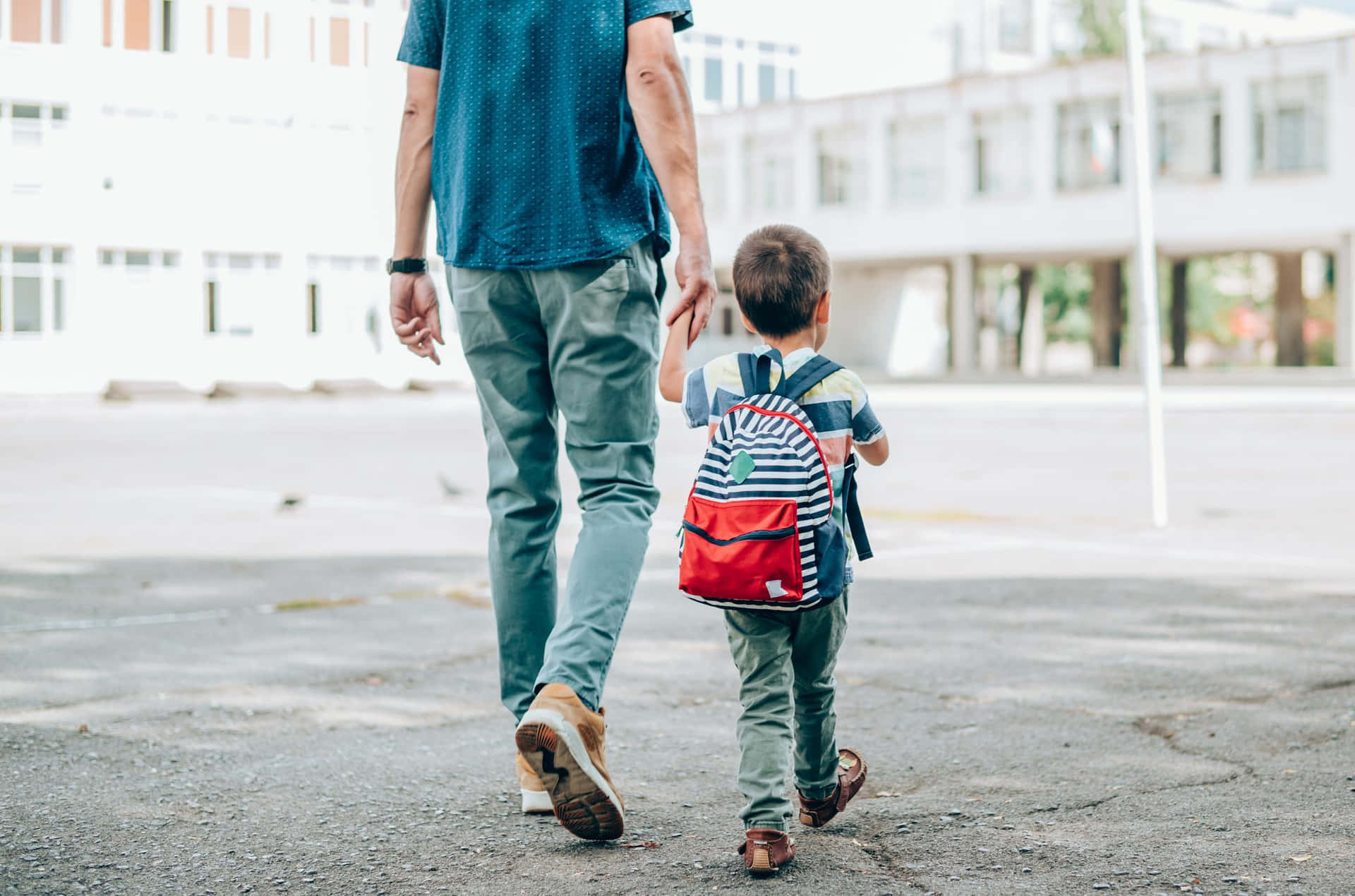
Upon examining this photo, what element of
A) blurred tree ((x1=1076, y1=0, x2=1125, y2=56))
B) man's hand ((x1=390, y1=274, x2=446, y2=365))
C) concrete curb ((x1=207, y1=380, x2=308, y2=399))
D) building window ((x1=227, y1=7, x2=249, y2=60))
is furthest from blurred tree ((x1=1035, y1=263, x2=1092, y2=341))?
man's hand ((x1=390, y1=274, x2=446, y2=365))

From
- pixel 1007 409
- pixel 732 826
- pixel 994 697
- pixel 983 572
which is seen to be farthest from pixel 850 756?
pixel 1007 409

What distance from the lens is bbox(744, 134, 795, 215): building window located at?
52.4m

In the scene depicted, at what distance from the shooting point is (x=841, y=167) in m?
51.2

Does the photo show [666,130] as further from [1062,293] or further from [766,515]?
[1062,293]

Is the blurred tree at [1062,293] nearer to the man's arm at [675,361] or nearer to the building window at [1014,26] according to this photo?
the building window at [1014,26]

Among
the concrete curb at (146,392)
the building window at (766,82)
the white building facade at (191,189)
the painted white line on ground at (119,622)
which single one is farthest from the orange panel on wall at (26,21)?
the painted white line on ground at (119,622)

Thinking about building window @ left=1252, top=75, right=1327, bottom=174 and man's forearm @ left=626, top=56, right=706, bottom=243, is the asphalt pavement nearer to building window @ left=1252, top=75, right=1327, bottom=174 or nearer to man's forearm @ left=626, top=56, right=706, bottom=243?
man's forearm @ left=626, top=56, right=706, bottom=243

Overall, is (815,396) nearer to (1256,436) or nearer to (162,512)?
(162,512)

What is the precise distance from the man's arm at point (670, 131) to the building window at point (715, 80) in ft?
184

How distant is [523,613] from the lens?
3518mm

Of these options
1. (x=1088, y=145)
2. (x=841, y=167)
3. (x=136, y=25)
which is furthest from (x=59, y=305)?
(x=1088, y=145)

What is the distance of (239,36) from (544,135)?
41622mm

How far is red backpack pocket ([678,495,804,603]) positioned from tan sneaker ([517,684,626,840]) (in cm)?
35

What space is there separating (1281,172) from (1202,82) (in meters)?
3.25
